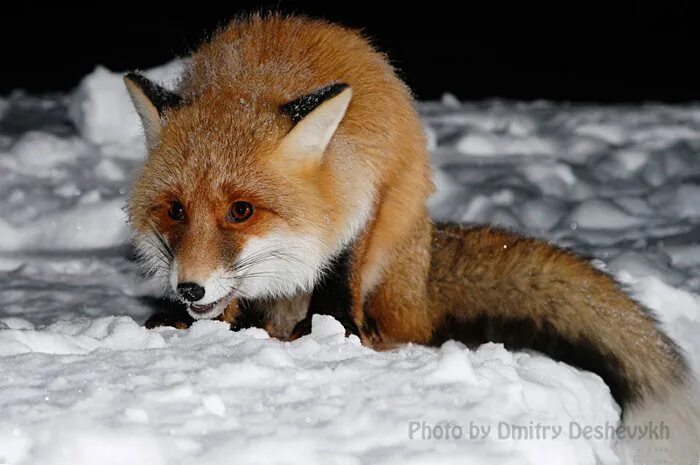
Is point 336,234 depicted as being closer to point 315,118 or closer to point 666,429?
point 315,118

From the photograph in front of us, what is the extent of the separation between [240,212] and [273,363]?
0.62 metres

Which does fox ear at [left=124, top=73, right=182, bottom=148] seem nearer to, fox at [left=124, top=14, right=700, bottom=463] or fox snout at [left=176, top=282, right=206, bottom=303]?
fox at [left=124, top=14, right=700, bottom=463]

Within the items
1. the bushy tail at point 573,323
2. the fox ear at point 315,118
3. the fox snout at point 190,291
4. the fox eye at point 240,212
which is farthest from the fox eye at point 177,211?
the bushy tail at point 573,323

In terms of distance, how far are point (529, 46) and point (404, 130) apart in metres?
10.4

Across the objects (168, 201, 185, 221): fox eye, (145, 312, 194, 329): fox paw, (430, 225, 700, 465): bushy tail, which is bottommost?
(145, 312, 194, 329): fox paw

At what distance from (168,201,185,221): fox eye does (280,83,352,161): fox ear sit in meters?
0.41

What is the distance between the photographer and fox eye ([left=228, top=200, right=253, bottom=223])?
303 centimetres

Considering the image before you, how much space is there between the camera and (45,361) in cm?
260

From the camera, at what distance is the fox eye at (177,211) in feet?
10.1

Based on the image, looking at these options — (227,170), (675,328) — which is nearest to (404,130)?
(227,170)

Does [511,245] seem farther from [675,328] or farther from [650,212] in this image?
[650,212]

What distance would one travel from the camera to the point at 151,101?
3.28 metres

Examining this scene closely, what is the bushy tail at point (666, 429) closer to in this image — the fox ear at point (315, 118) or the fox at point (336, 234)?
the fox at point (336, 234)

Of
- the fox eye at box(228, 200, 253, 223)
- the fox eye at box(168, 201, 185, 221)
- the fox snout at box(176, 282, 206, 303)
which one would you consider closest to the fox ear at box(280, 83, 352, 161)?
the fox eye at box(228, 200, 253, 223)
